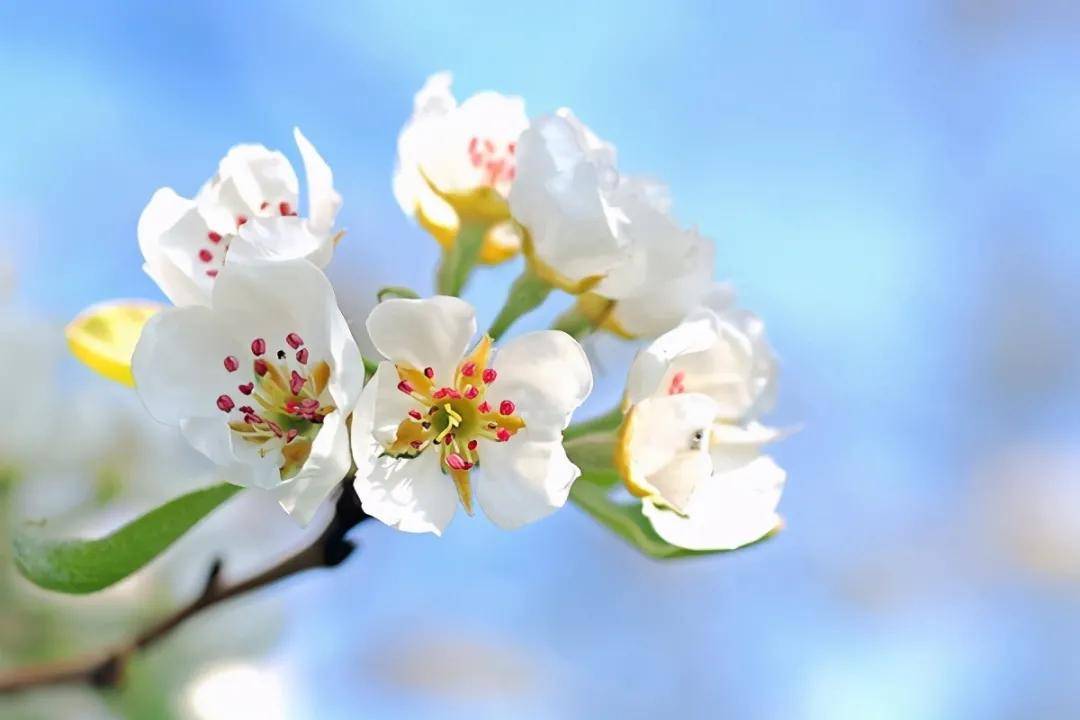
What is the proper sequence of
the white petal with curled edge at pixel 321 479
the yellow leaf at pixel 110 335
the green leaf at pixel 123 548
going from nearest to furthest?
the white petal with curled edge at pixel 321 479, the green leaf at pixel 123 548, the yellow leaf at pixel 110 335

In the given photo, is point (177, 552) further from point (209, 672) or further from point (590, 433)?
point (590, 433)

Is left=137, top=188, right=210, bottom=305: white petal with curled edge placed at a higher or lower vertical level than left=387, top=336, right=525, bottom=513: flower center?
higher

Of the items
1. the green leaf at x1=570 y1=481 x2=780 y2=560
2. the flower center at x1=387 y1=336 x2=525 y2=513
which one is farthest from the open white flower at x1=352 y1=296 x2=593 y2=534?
the green leaf at x1=570 y1=481 x2=780 y2=560

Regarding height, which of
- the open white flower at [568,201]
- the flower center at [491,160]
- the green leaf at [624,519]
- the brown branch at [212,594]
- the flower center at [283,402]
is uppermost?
the flower center at [491,160]

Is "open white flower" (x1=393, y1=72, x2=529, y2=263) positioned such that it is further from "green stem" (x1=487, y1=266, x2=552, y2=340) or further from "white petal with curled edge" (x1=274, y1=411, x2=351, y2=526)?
→ "white petal with curled edge" (x1=274, y1=411, x2=351, y2=526)

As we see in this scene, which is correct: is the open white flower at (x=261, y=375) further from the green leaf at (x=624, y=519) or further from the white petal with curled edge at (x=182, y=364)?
the green leaf at (x=624, y=519)

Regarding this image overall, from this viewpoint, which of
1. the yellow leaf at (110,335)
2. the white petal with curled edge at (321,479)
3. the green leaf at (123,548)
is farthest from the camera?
the yellow leaf at (110,335)

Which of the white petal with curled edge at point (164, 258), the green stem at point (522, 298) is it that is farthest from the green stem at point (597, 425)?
the white petal with curled edge at point (164, 258)

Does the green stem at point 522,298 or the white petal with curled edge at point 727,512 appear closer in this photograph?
the white petal with curled edge at point 727,512
